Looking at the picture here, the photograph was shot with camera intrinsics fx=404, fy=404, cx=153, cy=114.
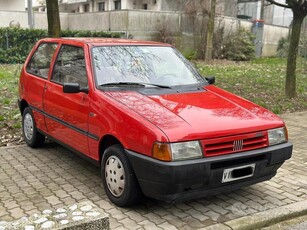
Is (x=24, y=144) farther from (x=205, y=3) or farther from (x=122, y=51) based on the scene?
(x=205, y=3)

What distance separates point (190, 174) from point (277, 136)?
1.19 meters

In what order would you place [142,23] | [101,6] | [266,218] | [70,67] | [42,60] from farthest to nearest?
[101,6] < [142,23] < [42,60] < [70,67] < [266,218]

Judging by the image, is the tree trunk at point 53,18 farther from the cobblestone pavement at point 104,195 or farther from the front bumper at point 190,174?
the front bumper at point 190,174

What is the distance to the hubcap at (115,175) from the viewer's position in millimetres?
4074

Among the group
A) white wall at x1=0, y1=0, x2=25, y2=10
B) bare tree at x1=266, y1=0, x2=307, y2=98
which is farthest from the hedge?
white wall at x1=0, y1=0, x2=25, y2=10

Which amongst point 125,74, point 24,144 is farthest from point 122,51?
point 24,144

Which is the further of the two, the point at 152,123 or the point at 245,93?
the point at 245,93

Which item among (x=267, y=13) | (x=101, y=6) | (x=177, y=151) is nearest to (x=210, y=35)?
(x=177, y=151)

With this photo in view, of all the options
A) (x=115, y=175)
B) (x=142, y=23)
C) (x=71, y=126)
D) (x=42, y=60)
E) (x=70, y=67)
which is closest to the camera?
(x=115, y=175)

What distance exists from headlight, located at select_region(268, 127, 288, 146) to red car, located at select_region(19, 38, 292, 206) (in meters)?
0.01

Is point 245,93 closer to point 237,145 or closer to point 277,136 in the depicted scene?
point 277,136

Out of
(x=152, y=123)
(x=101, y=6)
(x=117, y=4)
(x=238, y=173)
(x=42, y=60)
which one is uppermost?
(x=117, y=4)

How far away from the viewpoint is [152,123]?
3.74 metres

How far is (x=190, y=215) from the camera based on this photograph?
13.4 feet
